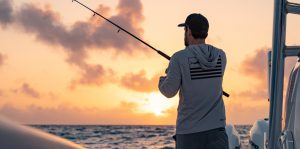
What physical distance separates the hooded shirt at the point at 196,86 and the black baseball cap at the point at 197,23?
10cm

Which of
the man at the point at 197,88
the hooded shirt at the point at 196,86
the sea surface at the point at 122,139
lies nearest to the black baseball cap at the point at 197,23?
the man at the point at 197,88

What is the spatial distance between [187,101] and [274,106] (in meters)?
0.78

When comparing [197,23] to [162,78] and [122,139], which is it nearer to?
[162,78]

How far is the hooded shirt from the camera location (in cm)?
314

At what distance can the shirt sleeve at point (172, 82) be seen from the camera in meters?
3.12

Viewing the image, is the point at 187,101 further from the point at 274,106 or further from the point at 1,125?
the point at 1,125

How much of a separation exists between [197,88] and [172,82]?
6.5 inches

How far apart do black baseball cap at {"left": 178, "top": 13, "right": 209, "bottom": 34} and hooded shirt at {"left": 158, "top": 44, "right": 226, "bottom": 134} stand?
101mm

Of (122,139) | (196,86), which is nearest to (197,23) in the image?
(196,86)

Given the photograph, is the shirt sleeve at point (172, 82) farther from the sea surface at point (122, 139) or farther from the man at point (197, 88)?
the sea surface at point (122, 139)

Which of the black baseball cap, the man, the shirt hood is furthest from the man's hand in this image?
the black baseball cap

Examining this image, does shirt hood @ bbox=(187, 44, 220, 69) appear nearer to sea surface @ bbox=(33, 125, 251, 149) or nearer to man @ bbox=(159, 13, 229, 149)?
man @ bbox=(159, 13, 229, 149)

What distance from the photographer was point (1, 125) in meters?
1.11

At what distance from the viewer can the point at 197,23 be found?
126 inches
